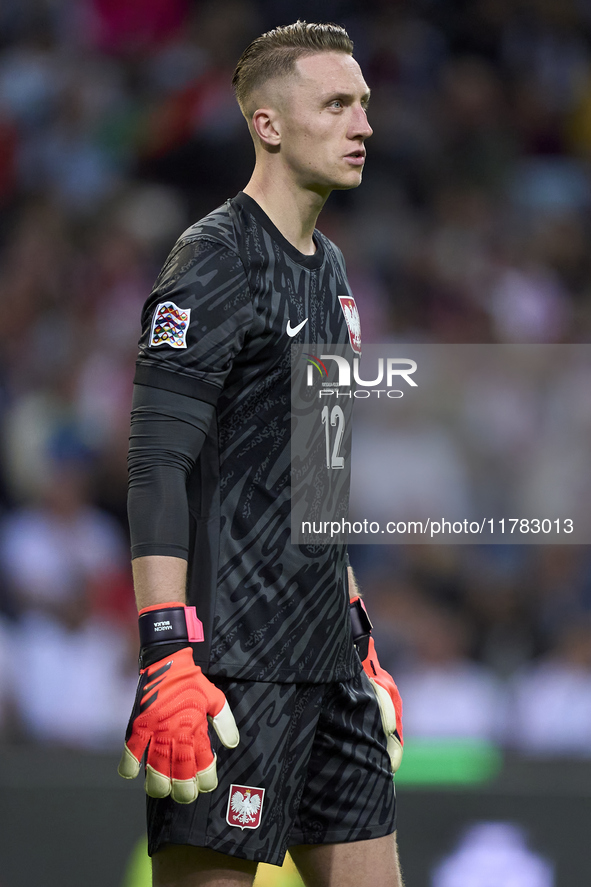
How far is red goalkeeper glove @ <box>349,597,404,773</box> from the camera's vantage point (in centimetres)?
238

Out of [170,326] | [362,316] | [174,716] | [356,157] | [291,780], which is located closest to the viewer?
[174,716]

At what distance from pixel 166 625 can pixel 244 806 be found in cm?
38

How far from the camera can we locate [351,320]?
235cm

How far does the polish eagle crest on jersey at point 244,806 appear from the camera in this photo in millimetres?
2023

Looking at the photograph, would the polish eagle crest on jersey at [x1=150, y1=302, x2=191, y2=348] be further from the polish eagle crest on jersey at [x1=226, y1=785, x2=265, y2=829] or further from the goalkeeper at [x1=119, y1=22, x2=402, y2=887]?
the polish eagle crest on jersey at [x1=226, y1=785, x2=265, y2=829]

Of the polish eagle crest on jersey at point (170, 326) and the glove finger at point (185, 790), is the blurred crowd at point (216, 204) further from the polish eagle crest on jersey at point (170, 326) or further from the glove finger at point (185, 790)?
the polish eagle crest on jersey at point (170, 326)

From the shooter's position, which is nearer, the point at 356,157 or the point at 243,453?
the point at 243,453

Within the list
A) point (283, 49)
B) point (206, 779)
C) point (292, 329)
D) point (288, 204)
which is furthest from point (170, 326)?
point (206, 779)

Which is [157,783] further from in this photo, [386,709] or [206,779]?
[386,709]

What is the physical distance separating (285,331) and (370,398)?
3.02 meters

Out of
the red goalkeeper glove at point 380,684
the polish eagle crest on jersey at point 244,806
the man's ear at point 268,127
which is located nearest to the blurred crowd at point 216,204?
the red goalkeeper glove at point 380,684

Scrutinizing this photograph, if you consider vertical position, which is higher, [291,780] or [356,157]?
[356,157]

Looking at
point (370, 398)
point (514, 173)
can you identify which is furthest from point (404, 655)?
point (514, 173)

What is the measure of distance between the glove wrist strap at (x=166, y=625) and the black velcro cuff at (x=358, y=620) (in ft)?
1.88
